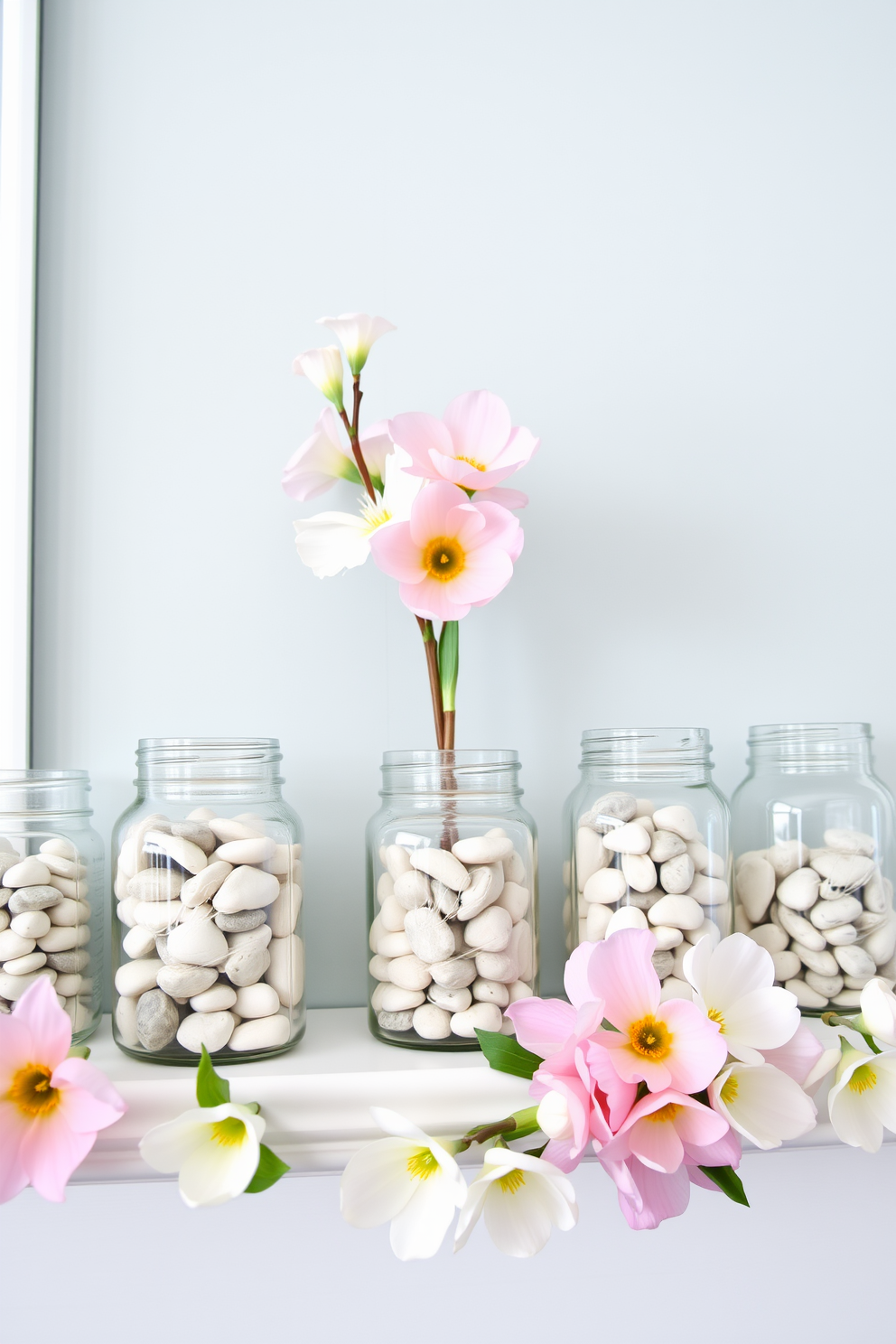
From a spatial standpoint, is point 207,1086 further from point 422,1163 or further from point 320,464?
point 320,464

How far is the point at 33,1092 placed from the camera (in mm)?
476

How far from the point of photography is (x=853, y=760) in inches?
26.8

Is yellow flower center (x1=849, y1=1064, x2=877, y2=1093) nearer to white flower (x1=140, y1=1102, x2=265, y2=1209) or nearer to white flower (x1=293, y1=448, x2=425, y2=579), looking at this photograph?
white flower (x1=140, y1=1102, x2=265, y2=1209)

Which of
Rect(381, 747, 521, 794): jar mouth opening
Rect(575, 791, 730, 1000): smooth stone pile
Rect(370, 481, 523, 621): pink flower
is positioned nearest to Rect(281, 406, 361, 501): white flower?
Rect(370, 481, 523, 621): pink flower

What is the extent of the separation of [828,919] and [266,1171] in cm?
41

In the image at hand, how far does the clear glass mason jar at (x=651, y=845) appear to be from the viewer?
0.59m

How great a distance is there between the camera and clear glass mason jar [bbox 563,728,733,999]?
585 mm

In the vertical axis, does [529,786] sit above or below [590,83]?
below

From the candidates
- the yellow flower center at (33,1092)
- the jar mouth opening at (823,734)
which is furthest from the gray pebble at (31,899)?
the jar mouth opening at (823,734)

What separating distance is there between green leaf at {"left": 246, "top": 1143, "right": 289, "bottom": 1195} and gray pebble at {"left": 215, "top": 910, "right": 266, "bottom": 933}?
0.42 feet

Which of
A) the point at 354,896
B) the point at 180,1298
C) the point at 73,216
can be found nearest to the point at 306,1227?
the point at 180,1298

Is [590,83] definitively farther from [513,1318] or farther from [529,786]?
[513,1318]

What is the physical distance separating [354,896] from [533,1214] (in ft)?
0.95

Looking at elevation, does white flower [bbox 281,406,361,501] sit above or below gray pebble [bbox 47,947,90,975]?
above
